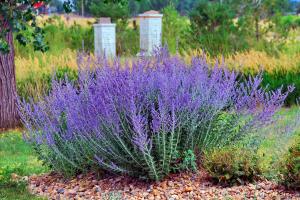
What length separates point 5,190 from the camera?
218 inches

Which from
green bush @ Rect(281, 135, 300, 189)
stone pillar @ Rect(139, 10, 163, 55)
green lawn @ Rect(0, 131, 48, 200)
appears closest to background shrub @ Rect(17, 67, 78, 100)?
green lawn @ Rect(0, 131, 48, 200)

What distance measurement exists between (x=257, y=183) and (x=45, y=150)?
2020 mm

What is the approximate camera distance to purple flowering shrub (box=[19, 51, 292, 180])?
5031 mm

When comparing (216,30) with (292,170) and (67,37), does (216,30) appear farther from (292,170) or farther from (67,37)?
(292,170)

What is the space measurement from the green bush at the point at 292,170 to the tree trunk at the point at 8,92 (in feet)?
19.5

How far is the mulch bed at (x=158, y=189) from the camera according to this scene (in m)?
4.81

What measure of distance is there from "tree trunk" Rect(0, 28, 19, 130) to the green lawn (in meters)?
0.35

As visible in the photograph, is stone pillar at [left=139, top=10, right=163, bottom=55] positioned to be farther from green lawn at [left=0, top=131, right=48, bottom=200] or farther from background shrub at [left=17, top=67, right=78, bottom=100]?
green lawn at [left=0, top=131, right=48, bottom=200]

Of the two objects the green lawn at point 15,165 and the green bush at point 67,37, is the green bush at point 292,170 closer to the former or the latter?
the green lawn at point 15,165

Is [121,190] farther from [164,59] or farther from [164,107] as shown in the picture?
[164,59]

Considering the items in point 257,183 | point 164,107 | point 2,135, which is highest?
point 164,107

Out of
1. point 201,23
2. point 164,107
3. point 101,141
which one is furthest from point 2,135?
point 201,23

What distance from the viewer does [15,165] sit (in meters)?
7.00

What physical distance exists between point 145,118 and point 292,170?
1239mm
